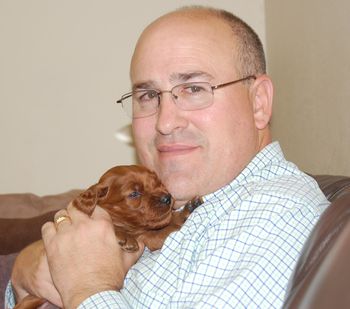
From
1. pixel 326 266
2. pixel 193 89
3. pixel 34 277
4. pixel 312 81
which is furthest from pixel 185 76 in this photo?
pixel 312 81

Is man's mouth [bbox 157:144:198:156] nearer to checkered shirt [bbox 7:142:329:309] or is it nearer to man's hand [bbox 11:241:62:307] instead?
checkered shirt [bbox 7:142:329:309]

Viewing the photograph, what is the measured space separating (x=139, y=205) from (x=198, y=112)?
47 cm

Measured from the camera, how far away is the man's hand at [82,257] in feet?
4.95

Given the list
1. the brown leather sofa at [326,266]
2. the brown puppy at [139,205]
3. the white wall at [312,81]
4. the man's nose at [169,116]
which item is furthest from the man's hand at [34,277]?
the white wall at [312,81]

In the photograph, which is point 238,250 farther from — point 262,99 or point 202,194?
point 262,99

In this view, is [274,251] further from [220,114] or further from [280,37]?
[280,37]

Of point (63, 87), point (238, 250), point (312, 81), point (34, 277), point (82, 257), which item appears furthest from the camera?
point (63, 87)

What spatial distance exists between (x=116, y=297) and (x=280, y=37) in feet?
7.76

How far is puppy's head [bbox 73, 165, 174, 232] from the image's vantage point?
2088 millimetres

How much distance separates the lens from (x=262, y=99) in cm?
196

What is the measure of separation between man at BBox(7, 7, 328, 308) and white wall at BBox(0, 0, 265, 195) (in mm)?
1455

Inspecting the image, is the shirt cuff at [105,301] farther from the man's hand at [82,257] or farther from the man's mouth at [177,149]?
the man's mouth at [177,149]

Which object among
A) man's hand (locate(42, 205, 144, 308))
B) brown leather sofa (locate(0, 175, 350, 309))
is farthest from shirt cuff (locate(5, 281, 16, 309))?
brown leather sofa (locate(0, 175, 350, 309))

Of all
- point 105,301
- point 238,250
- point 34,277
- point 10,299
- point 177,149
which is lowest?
point 10,299
